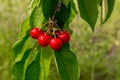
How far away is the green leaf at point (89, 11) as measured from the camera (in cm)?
118

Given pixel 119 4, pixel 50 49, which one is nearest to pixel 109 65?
pixel 119 4

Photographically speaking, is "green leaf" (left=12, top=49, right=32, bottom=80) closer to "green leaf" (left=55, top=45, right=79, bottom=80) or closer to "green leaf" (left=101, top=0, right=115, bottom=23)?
"green leaf" (left=55, top=45, right=79, bottom=80)

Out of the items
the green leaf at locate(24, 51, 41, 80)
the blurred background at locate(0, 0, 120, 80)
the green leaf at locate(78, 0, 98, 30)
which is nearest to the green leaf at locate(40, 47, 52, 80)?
the green leaf at locate(24, 51, 41, 80)

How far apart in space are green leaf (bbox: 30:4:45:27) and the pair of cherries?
62mm

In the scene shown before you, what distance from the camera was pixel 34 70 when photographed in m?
1.24

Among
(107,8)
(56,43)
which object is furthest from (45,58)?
(107,8)

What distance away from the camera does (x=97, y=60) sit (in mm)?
4035

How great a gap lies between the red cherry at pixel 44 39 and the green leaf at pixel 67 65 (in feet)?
0.17

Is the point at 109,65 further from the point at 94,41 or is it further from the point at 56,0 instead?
the point at 56,0

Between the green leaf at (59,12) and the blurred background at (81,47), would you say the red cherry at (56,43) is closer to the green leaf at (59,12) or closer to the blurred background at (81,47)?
the green leaf at (59,12)

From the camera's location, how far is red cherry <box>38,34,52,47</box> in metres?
1.16

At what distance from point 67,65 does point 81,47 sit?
10.3 ft

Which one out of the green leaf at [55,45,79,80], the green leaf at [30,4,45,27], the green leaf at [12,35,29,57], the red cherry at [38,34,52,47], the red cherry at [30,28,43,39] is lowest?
the green leaf at [55,45,79,80]

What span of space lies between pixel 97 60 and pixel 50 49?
281cm
